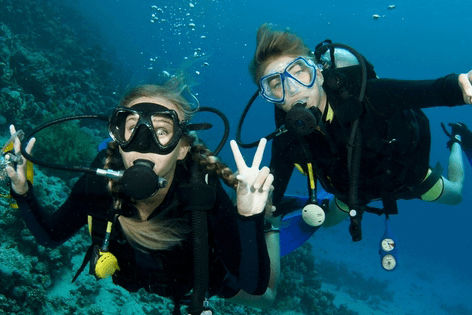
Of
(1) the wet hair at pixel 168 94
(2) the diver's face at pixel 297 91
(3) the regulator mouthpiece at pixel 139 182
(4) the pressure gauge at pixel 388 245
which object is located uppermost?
(2) the diver's face at pixel 297 91

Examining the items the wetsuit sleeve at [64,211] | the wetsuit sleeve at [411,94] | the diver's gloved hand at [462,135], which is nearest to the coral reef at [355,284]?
the diver's gloved hand at [462,135]

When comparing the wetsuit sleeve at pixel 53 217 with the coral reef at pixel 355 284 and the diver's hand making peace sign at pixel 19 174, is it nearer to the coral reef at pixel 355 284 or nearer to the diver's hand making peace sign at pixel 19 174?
the diver's hand making peace sign at pixel 19 174

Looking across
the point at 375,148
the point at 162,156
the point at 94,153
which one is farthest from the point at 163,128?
the point at 94,153

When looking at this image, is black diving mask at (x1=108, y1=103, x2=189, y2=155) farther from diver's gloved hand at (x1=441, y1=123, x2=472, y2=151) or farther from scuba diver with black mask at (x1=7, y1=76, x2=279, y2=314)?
diver's gloved hand at (x1=441, y1=123, x2=472, y2=151)

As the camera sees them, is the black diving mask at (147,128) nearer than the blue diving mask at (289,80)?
Yes

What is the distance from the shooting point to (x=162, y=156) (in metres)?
2.52

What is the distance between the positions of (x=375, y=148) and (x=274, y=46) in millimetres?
1835

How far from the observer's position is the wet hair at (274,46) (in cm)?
386

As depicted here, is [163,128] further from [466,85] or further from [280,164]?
[466,85]

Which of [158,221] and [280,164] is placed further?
[280,164]

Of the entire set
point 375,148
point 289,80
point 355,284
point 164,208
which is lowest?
point 355,284

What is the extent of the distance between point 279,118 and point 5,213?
499 centimetres

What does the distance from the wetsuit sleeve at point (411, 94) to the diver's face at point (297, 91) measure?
1.90 ft

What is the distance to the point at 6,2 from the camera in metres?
15.9
